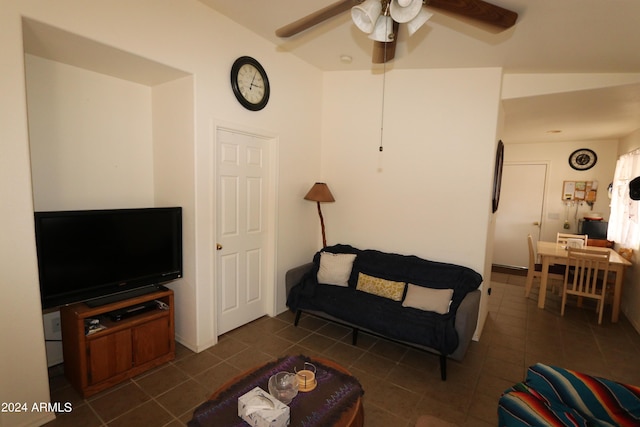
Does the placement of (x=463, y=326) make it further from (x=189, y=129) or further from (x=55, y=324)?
(x=55, y=324)

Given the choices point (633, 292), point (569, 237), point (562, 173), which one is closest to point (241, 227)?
point (633, 292)

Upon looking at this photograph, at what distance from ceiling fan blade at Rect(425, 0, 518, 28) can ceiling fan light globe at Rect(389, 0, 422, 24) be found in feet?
0.45

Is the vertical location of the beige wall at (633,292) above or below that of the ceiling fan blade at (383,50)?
below

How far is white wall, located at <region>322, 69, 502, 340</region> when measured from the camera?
9.90 ft

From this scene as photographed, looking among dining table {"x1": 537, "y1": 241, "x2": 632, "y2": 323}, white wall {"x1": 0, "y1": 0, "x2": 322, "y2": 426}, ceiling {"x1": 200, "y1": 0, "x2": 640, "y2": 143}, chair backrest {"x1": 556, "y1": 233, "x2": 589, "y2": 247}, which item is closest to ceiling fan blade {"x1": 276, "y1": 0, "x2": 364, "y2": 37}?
ceiling {"x1": 200, "y1": 0, "x2": 640, "y2": 143}

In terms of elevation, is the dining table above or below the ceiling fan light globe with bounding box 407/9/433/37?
below

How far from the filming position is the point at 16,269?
1.77m

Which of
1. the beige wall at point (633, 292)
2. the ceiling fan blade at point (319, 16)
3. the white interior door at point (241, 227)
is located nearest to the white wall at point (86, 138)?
the white interior door at point (241, 227)

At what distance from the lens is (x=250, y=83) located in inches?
116

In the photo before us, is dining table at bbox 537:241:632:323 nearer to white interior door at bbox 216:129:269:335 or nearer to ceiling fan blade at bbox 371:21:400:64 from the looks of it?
ceiling fan blade at bbox 371:21:400:64

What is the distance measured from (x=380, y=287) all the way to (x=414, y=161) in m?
1.40

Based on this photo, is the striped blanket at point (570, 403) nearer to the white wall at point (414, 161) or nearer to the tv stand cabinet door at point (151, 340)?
the white wall at point (414, 161)

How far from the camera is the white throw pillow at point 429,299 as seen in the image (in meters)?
2.71

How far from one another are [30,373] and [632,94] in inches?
213
